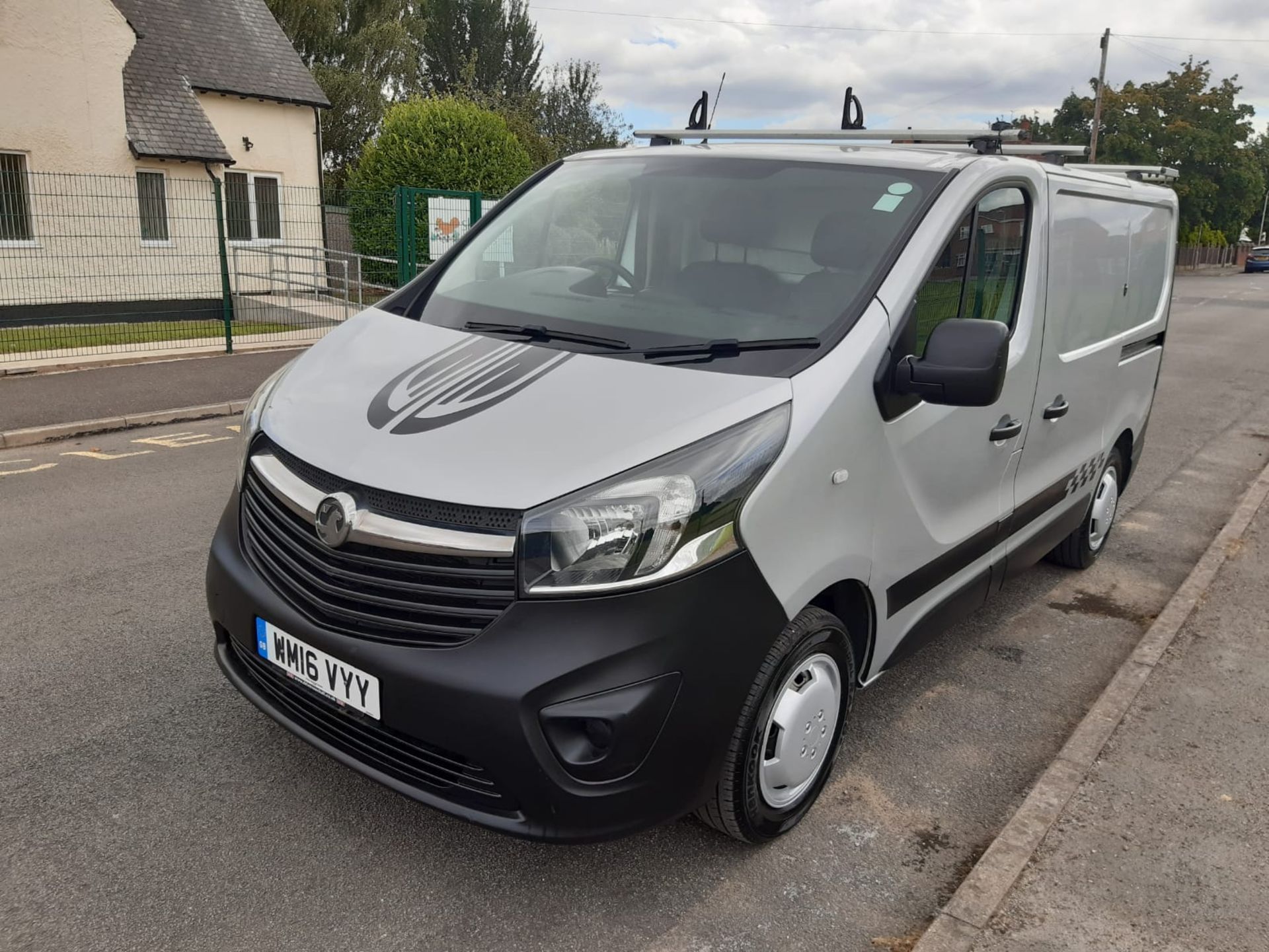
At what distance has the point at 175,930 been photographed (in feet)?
8.23

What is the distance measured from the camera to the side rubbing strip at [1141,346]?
4.87 m

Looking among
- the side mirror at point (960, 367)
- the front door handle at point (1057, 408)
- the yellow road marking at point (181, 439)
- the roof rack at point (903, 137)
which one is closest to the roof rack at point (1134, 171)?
the roof rack at point (903, 137)

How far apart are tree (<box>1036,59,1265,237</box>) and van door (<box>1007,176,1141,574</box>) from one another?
177 ft

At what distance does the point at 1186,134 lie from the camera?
54.4 metres

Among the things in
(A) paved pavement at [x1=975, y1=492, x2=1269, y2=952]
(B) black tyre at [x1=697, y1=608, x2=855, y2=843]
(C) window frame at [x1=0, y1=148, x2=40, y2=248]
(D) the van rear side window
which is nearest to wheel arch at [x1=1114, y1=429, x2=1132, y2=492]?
(D) the van rear side window

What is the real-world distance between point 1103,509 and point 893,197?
9.53 feet

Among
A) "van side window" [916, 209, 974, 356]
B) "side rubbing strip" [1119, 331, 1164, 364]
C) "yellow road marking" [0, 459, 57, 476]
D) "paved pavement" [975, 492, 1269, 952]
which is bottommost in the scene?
"paved pavement" [975, 492, 1269, 952]

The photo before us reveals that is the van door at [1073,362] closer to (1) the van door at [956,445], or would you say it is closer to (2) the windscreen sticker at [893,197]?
(1) the van door at [956,445]

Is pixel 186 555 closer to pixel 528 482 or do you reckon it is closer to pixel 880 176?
pixel 528 482

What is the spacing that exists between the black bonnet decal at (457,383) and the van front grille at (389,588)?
10.8 inches

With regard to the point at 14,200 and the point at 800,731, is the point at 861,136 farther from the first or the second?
the point at 14,200

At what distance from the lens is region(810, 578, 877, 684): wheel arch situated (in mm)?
2904

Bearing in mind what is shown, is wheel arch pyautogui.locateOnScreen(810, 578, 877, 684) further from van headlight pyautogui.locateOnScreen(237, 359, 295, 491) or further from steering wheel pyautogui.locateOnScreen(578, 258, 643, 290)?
van headlight pyautogui.locateOnScreen(237, 359, 295, 491)

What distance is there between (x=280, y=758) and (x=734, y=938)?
1.55 m
